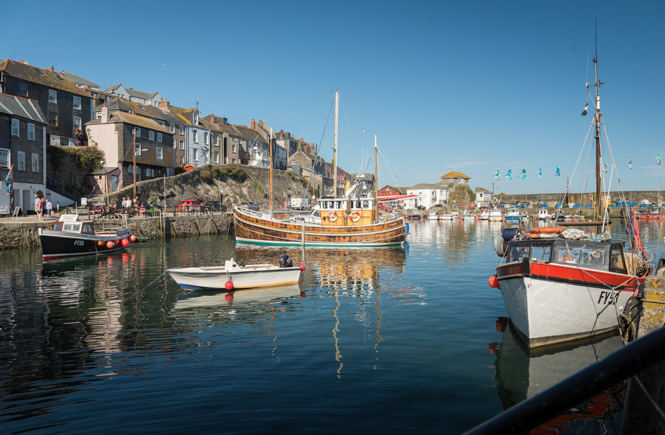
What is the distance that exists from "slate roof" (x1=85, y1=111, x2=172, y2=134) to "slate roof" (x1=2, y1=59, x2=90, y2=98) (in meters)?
4.89

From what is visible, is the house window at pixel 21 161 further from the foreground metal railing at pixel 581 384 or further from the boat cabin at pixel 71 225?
the foreground metal railing at pixel 581 384

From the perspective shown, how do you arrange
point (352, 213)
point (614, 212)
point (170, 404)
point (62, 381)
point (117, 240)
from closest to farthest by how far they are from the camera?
point (170, 404)
point (62, 381)
point (117, 240)
point (352, 213)
point (614, 212)

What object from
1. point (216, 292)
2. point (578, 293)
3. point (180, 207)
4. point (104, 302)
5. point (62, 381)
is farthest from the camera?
point (180, 207)

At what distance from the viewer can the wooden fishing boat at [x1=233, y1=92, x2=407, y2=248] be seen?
133 ft

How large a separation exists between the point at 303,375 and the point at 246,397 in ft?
5.10

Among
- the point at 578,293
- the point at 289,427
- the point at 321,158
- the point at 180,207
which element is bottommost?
the point at 289,427

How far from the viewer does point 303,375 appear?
984 centimetres

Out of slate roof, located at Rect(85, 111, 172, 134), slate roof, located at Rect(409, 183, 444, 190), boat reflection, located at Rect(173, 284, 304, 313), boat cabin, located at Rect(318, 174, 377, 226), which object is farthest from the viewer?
slate roof, located at Rect(409, 183, 444, 190)

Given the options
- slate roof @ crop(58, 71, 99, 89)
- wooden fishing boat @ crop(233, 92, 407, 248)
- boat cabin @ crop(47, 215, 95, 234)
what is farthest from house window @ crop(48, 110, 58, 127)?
slate roof @ crop(58, 71, 99, 89)

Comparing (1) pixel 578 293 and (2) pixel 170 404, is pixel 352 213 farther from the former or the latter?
(2) pixel 170 404

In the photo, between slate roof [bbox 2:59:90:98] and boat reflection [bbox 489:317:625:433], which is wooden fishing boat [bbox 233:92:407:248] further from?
slate roof [bbox 2:59:90:98]

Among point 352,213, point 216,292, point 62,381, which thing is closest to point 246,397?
point 62,381

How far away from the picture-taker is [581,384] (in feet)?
5.26

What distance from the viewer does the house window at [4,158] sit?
41.3 metres
